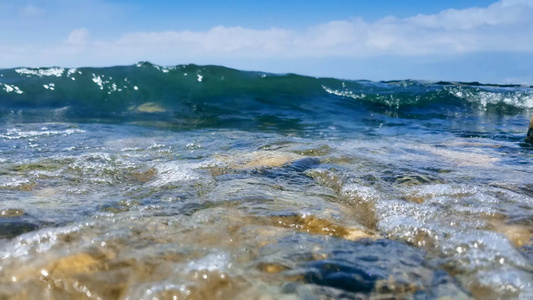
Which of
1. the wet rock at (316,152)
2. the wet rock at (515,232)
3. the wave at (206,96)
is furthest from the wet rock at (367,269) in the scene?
the wave at (206,96)

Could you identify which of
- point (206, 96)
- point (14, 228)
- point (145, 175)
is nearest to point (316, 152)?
point (145, 175)

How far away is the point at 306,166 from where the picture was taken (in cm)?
341

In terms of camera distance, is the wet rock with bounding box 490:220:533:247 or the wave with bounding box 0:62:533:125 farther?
the wave with bounding box 0:62:533:125

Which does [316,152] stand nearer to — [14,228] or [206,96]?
[14,228]

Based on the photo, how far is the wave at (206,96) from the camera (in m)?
9.47

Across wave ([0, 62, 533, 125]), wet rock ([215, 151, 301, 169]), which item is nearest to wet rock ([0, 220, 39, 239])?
wet rock ([215, 151, 301, 169])

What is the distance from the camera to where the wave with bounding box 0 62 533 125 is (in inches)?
373

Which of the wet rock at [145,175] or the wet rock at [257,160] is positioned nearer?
the wet rock at [145,175]

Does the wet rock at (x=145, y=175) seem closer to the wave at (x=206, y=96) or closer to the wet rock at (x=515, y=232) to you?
the wet rock at (x=515, y=232)

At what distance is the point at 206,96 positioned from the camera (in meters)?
11.1

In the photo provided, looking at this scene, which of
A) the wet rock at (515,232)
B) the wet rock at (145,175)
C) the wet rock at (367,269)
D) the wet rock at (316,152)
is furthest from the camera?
the wet rock at (316,152)

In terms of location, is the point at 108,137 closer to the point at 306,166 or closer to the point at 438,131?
the point at 306,166

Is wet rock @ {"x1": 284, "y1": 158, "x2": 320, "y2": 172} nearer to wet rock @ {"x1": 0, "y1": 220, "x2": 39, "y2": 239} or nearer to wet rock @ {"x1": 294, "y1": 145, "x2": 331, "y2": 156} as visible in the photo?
wet rock @ {"x1": 294, "y1": 145, "x2": 331, "y2": 156}

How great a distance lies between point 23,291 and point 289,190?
1.62 m
